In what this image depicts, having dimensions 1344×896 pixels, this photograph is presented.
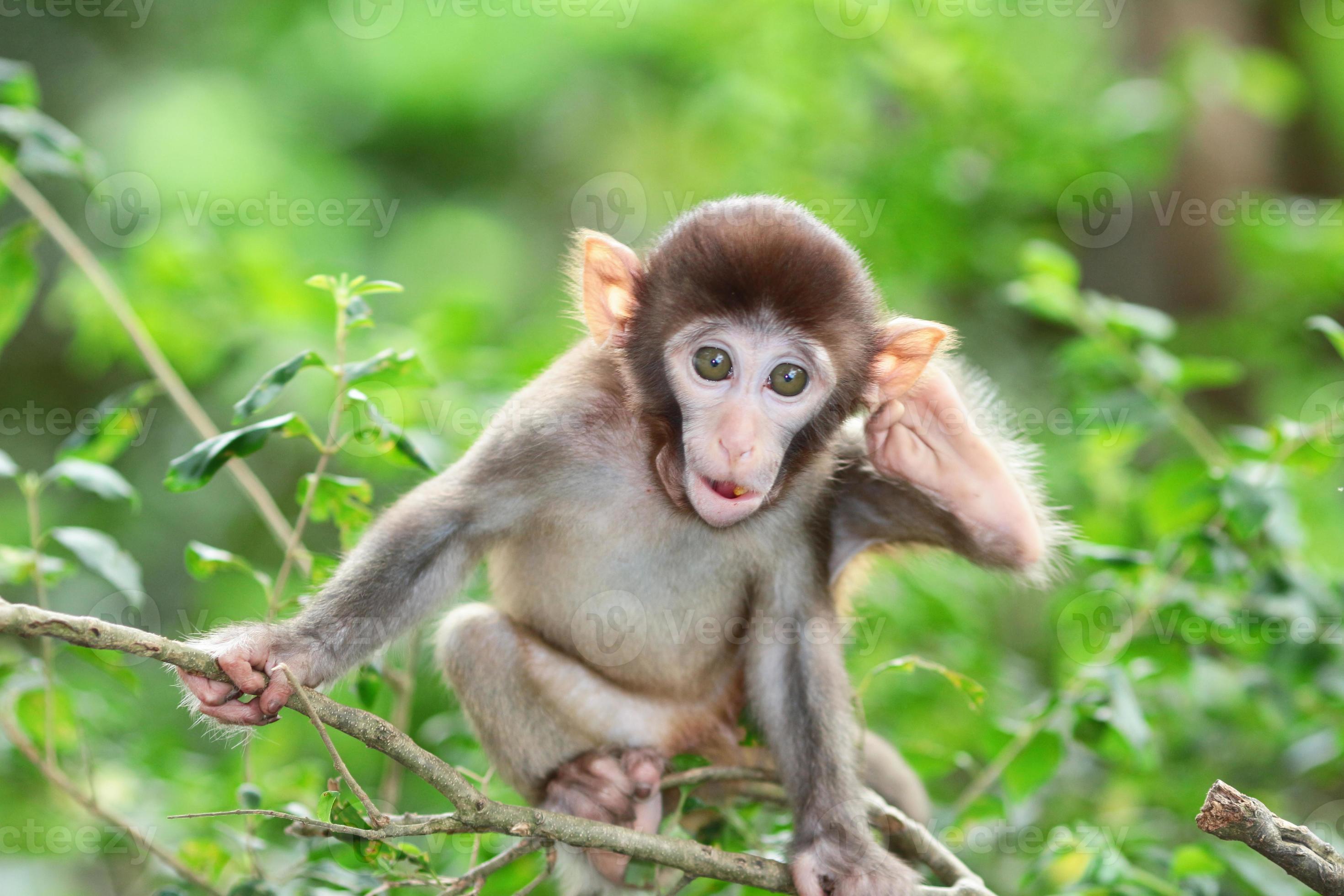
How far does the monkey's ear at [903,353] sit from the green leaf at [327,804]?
80.8 inches

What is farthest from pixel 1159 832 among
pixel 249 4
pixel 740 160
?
pixel 249 4

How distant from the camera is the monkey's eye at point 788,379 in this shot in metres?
3.47

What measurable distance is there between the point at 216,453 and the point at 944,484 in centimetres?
232

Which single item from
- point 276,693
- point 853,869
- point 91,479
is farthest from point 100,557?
point 853,869

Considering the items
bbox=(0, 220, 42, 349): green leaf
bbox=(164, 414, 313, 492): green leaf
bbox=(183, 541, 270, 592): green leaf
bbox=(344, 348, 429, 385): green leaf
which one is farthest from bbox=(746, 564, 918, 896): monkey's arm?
bbox=(0, 220, 42, 349): green leaf

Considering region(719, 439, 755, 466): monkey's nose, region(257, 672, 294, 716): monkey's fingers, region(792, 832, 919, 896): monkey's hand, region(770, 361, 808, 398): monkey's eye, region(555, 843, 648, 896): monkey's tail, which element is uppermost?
region(770, 361, 808, 398): monkey's eye

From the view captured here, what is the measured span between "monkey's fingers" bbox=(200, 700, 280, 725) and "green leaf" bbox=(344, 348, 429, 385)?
92cm

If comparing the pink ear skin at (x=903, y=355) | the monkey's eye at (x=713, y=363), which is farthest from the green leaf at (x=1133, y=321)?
the monkey's eye at (x=713, y=363)

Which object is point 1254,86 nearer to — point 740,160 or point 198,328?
point 740,160

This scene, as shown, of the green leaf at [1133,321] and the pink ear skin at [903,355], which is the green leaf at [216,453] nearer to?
the pink ear skin at [903,355]

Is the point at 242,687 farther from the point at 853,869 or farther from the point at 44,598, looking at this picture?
the point at 853,869

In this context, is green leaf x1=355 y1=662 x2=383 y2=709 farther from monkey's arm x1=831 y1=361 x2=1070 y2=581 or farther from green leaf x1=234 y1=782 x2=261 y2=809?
monkey's arm x1=831 y1=361 x2=1070 y2=581

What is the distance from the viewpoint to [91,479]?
136 inches

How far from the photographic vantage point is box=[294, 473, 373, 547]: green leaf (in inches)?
138
